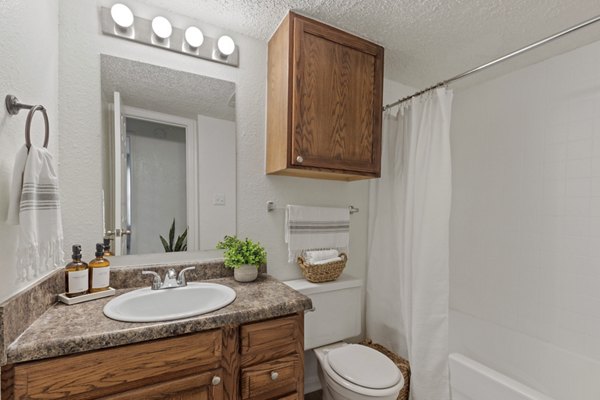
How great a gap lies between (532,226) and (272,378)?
1.90 m

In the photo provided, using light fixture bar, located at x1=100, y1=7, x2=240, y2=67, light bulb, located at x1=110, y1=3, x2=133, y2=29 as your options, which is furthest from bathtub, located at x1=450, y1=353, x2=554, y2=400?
light bulb, located at x1=110, y1=3, x2=133, y2=29

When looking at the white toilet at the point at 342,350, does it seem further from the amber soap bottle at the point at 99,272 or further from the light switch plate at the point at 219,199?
the amber soap bottle at the point at 99,272

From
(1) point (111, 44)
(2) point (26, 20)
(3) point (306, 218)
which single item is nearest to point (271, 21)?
(1) point (111, 44)

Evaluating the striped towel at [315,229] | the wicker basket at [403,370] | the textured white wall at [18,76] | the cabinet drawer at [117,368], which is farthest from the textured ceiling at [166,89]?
the wicker basket at [403,370]

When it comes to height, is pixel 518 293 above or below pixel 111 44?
below

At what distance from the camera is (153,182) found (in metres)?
1.38

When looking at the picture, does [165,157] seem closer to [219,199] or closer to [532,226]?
Answer: [219,199]

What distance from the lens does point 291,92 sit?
1404 mm

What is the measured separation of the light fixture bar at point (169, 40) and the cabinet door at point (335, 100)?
450mm

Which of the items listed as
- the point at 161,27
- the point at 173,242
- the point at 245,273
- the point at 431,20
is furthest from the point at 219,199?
the point at 431,20

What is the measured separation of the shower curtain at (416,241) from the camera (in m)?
1.55

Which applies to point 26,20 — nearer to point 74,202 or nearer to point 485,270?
point 74,202

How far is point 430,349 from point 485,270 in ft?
2.85

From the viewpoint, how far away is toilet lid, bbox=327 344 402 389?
1346 millimetres
